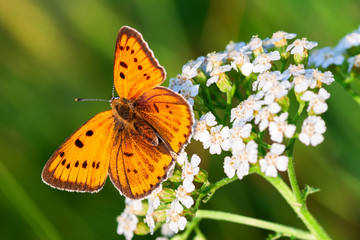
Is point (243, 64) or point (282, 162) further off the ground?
point (243, 64)

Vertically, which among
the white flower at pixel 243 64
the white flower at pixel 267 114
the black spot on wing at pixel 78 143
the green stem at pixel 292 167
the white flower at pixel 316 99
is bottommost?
the green stem at pixel 292 167

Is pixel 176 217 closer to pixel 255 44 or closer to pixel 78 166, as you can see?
pixel 78 166

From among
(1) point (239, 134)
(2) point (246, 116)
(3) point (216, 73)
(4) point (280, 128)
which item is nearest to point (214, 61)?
(3) point (216, 73)

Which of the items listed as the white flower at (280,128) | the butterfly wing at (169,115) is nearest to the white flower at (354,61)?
the white flower at (280,128)

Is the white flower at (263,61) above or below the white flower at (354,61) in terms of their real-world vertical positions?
above

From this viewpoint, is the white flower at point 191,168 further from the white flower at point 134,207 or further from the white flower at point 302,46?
the white flower at point 302,46

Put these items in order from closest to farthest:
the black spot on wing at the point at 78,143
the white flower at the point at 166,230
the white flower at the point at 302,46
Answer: the black spot on wing at the point at 78,143 → the white flower at the point at 302,46 → the white flower at the point at 166,230
